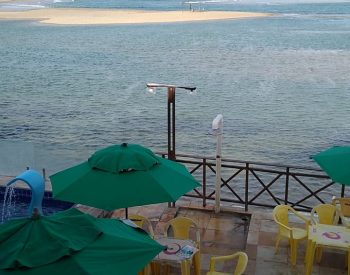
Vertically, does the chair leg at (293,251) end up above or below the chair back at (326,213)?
below

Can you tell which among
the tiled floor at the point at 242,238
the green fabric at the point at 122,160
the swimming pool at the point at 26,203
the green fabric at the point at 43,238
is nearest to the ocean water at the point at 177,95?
the swimming pool at the point at 26,203

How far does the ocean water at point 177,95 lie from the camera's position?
65.1 ft

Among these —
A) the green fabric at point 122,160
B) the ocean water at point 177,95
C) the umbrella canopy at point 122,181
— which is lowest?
the ocean water at point 177,95

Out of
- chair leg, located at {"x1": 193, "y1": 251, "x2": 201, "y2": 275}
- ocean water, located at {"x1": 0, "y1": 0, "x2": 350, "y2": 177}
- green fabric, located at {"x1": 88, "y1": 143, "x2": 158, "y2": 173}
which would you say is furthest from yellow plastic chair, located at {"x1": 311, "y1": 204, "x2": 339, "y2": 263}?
ocean water, located at {"x1": 0, "y1": 0, "x2": 350, "y2": 177}

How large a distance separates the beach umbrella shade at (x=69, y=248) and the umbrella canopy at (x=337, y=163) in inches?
133

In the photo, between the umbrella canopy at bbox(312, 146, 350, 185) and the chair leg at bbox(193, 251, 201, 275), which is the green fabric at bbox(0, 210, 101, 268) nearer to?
the chair leg at bbox(193, 251, 201, 275)

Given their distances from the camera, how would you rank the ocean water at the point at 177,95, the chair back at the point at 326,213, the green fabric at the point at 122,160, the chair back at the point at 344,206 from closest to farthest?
the green fabric at the point at 122,160
the chair back at the point at 326,213
the chair back at the point at 344,206
the ocean water at the point at 177,95

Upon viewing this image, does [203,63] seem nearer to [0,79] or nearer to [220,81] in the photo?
[220,81]

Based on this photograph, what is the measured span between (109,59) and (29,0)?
108 metres

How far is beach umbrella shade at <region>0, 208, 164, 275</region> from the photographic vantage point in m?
→ 4.25

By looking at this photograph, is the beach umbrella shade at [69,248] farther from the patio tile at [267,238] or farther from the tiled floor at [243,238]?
the patio tile at [267,238]

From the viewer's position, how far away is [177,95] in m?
28.8

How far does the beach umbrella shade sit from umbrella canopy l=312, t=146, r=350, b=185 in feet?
11.1

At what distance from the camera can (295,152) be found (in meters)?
18.9
